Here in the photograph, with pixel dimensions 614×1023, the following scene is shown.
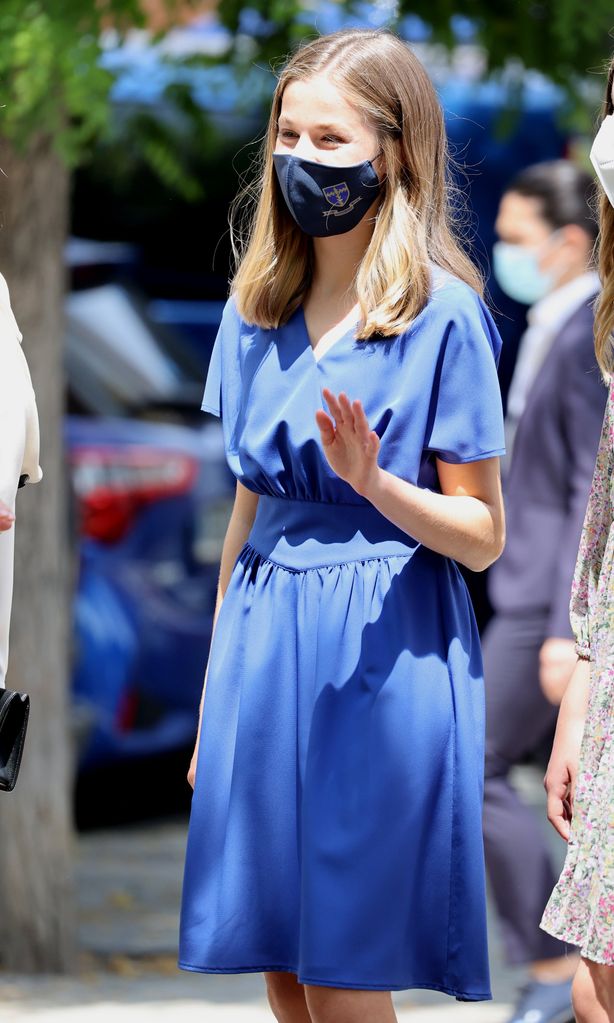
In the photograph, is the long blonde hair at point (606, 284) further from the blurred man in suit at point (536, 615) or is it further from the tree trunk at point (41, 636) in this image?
the tree trunk at point (41, 636)

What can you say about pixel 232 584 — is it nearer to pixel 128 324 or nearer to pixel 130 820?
pixel 128 324

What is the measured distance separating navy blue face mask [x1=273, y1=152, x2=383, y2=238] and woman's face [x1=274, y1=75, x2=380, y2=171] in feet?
0.05

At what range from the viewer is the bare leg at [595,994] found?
2.42 meters

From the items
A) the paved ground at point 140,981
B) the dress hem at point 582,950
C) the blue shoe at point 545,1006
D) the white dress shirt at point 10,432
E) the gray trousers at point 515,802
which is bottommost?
the paved ground at point 140,981

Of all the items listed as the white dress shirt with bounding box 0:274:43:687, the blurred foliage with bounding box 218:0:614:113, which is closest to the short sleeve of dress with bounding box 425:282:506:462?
the white dress shirt with bounding box 0:274:43:687

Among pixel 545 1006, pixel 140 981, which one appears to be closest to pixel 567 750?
pixel 545 1006

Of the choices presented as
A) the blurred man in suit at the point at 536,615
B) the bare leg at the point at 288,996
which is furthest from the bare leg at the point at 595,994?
the blurred man in suit at the point at 536,615

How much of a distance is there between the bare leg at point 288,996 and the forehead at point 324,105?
4.80ft

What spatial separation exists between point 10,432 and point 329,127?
2.48 feet

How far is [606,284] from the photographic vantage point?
2703 mm

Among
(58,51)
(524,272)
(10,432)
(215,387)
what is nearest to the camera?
(10,432)

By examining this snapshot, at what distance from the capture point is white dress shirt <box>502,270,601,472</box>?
470 centimetres

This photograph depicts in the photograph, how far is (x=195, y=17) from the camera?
493 cm

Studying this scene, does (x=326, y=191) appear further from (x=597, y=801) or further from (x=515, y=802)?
(x=515, y=802)
